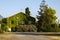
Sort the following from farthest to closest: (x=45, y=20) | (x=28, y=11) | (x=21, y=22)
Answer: (x=28, y=11) → (x=21, y=22) → (x=45, y=20)

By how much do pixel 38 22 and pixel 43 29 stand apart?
32.9 ft

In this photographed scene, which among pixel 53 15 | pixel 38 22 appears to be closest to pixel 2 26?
pixel 38 22

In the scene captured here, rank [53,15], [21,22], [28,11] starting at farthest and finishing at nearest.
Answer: [28,11] → [53,15] → [21,22]

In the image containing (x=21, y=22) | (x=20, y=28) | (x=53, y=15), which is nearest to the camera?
(x=20, y=28)

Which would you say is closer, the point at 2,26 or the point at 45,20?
the point at 2,26

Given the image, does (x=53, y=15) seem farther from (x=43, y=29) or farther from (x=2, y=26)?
(x=2, y=26)

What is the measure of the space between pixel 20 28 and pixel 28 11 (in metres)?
27.2

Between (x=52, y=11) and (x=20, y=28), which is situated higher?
(x=52, y=11)

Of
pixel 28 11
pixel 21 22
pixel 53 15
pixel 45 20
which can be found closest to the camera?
pixel 45 20

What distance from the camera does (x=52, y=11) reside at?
218 feet

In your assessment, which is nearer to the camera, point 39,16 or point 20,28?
point 20,28

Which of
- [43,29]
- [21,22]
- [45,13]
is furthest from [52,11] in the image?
[43,29]

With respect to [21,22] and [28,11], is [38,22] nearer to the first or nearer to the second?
[21,22]

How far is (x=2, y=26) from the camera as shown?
4747 centimetres
